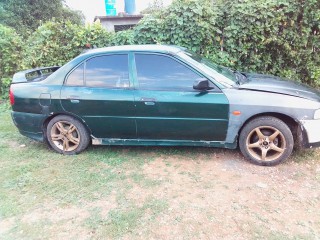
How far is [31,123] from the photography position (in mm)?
4332

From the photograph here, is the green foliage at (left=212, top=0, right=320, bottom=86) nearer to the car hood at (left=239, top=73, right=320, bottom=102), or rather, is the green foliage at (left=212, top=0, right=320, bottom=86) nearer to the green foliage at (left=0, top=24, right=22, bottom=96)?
the car hood at (left=239, top=73, right=320, bottom=102)

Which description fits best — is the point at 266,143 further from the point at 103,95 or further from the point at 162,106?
the point at 103,95

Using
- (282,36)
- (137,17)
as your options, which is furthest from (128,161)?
(137,17)

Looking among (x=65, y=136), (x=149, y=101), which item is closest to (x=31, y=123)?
(x=65, y=136)

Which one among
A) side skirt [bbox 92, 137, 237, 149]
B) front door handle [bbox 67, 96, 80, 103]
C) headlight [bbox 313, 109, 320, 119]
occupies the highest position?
front door handle [bbox 67, 96, 80, 103]

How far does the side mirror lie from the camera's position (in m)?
3.63

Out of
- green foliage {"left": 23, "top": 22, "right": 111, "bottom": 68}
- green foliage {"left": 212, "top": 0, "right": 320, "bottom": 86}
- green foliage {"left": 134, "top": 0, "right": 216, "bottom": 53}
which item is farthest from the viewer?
green foliage {"left": 23, "top": 22, "right": 111, "bottom": 68}

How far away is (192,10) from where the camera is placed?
18.2ft

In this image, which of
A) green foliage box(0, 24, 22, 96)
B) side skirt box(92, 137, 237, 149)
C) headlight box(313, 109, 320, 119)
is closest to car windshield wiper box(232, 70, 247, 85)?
side skirt box(92, 137, 237, 149)

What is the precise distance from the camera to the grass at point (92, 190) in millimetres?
2832

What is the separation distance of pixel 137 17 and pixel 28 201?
8.76 metres

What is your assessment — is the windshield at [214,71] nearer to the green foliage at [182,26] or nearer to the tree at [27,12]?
the green foliage at [182,26]

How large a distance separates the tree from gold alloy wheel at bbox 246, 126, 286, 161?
1105cm

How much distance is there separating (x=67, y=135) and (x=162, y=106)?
1564 millimetres
